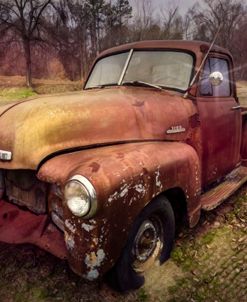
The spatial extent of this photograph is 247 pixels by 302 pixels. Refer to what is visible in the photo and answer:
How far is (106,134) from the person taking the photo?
9.82ft

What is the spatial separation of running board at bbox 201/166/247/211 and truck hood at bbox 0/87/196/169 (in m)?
0.75

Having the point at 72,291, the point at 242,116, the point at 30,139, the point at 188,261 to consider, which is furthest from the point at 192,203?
the point at 242,116

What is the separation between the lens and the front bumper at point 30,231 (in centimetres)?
270

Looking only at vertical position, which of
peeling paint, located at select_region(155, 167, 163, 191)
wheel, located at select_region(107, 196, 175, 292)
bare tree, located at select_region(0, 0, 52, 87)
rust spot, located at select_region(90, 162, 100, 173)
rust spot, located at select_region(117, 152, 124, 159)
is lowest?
wheel, located at select_region(107, 196, 175, 292)

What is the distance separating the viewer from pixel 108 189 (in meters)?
2.38

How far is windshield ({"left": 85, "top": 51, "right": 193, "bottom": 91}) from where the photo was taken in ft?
12.6

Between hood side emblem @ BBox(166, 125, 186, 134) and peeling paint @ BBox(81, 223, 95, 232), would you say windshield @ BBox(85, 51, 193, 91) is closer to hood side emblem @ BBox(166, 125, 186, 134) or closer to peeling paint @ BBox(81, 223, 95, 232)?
hood side emblem @ BBox(166, 125, 186, 134)

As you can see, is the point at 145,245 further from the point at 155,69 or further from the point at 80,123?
the point at 155,69

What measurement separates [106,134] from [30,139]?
1.96ft

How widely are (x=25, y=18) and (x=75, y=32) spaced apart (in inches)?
244

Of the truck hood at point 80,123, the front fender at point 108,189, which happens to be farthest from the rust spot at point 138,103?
the front fender at point 108,189

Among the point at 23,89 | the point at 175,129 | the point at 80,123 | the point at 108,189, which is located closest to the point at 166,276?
the point at 108,189

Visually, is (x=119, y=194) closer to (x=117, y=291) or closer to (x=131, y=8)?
(x=117, y=291)

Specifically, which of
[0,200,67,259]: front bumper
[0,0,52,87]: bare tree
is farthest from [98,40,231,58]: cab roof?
[0,0,52,87]: bare tree
